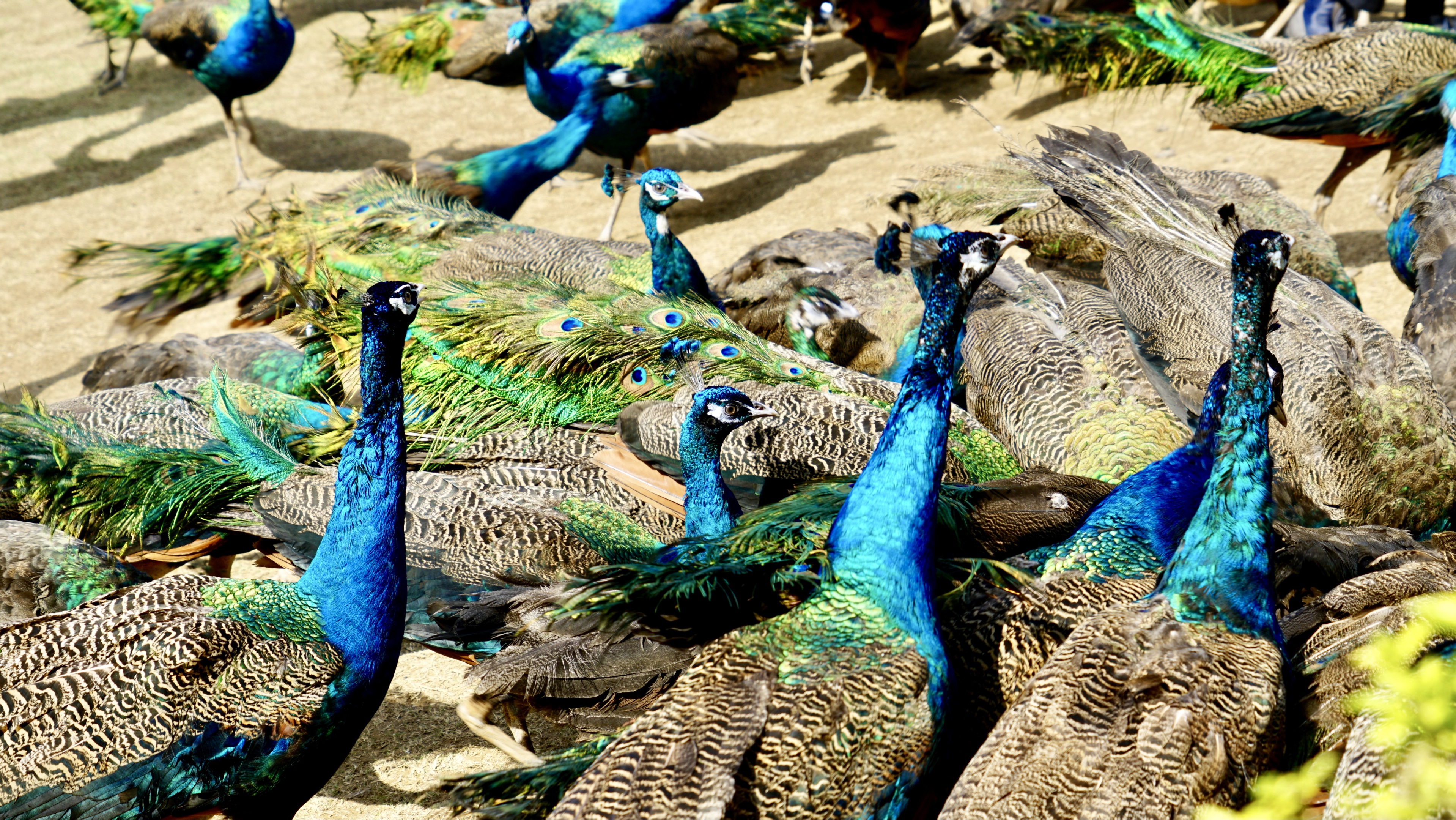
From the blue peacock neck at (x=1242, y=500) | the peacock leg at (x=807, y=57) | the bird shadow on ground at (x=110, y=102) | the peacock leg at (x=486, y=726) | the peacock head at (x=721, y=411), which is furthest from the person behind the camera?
the bird shadow on ground at (x=110, y=102)

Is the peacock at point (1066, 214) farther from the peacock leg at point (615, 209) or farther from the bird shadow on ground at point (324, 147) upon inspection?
the bird shadow on ground at point (324, 147)

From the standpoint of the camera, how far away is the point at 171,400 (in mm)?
4555

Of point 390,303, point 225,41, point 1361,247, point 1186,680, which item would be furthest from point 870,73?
point 1186,680

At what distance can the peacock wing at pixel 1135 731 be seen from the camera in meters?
2.39

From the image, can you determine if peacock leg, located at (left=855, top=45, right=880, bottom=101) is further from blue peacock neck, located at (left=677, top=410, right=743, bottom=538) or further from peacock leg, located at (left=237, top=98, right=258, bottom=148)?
blue peacock neck, located at (left=677, top=410, right=743, bottom=538)

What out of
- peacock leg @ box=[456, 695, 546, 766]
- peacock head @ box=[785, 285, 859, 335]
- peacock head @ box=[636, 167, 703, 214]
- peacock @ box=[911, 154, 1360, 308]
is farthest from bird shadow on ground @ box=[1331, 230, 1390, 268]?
peacock leg @ box=[456, 695, 546, 766]

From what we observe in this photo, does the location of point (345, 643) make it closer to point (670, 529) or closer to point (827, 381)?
point (670, 529)

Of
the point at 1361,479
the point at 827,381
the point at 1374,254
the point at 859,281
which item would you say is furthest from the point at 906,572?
the point at 1374,254

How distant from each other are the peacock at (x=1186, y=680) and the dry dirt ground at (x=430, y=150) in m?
3.32

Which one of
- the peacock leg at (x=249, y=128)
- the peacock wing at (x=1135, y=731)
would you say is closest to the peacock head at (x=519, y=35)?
the peacock leg at (x=249, y=128)

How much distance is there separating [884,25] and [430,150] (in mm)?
3638

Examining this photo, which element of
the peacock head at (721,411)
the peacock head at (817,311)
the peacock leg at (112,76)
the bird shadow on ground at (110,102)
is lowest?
the bird shadow on ground at (110,102)

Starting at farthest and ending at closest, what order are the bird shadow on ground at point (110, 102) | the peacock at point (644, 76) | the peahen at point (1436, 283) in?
1. the bird shadow on ground at point (110, 102)
2. the peacock at point (644, 76)
3. the peahen at point (1436, 283)

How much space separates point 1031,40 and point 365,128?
5802 mm
